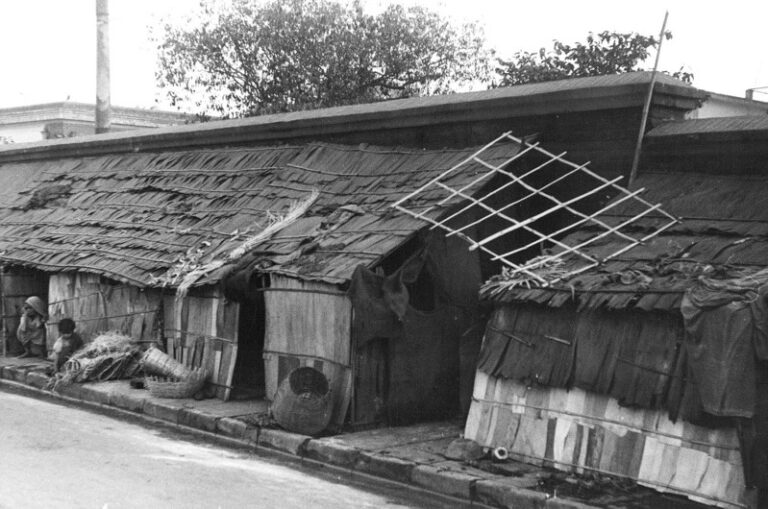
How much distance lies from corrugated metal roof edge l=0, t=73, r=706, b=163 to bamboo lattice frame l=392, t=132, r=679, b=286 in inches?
24.2

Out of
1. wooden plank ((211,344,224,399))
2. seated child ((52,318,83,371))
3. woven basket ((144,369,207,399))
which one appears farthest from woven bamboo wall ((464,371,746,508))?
seated child ((52,318,83,371))

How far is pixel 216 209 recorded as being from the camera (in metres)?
17.5

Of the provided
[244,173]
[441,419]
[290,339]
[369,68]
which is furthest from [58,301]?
[369,68]

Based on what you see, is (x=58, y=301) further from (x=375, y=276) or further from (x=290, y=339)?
(x=375, y=276)

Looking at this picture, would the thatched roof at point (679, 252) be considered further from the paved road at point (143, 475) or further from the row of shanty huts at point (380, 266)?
the paved road at point (143, 475)

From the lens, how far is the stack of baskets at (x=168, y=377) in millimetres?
14789

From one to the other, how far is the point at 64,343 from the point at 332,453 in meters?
7.50

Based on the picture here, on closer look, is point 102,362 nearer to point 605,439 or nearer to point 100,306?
point 100,306

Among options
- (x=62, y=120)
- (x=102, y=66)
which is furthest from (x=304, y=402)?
(x=62, y=120)

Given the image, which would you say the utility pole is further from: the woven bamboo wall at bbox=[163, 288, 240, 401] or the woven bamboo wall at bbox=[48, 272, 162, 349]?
the woven bamboo wall at bbox=[163, 288, 240, 401]

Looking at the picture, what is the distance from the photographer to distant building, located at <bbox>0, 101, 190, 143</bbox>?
141 feet

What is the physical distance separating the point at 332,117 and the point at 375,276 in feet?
17.9

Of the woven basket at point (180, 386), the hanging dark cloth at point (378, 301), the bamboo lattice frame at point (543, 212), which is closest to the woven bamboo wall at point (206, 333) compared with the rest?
the woven basket at point (180, 386)

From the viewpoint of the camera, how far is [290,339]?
44.5ft
